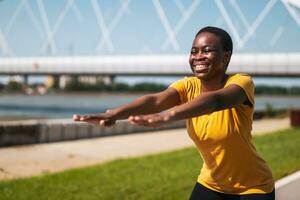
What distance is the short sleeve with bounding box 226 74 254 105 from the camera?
6.75 feet

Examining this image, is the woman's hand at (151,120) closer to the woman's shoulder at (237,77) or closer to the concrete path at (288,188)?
the woman's shoulder at (237,77)

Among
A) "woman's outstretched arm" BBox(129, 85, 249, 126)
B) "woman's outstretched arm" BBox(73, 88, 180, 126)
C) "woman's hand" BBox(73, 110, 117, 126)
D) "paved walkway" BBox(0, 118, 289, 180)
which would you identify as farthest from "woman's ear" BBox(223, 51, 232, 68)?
"paved walkway" BBox(0, 118, 289, 180)

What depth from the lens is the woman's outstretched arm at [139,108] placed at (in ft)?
6.37

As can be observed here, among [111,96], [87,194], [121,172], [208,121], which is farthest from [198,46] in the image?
[111,96]

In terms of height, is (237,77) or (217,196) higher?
(237,77)

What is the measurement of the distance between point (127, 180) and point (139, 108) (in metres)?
4.08

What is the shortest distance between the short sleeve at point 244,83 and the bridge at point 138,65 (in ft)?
128

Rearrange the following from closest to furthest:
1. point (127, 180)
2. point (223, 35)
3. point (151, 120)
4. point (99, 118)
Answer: point (151, 120) < point (99, 118) < point (223, 35) < point (127, 180)

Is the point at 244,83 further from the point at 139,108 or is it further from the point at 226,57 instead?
the point at 139,108

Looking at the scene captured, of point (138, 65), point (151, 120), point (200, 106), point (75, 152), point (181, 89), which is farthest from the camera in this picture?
point (138, 65)

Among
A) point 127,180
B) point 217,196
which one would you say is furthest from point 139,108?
point 127,180

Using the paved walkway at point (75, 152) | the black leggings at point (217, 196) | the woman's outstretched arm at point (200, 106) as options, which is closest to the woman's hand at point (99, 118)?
the woman's outstretched arm at point (200, 106)

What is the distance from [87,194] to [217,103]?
3675mm

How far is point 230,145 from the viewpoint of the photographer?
6.89ft
